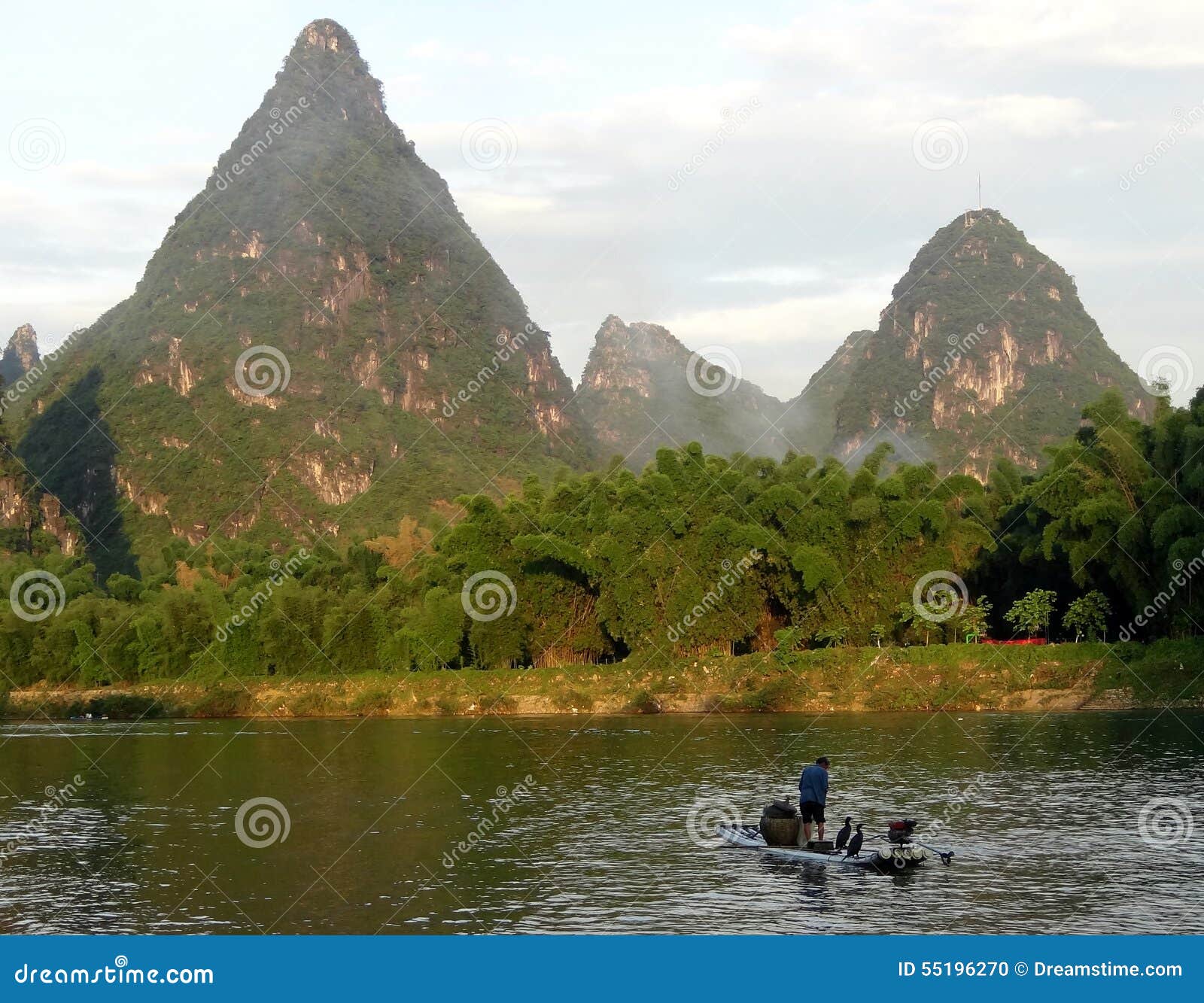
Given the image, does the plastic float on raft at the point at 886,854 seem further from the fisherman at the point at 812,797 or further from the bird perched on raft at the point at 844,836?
the fisherman at the point at 812,797

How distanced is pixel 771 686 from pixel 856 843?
35889mm

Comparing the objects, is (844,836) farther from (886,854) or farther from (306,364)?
(306,364)

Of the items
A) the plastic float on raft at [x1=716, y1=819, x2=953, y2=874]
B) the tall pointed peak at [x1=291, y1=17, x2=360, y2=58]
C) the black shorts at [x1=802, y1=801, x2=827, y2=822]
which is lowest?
the plastic float on raft at [x1=716, y1=819, x2=953, y2=874]

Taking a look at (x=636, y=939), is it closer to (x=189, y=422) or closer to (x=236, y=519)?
(x=236, y=519)

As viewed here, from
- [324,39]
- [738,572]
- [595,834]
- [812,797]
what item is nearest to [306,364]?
[324,39]

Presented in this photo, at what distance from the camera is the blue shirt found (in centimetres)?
2183

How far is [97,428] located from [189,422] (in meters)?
9.78

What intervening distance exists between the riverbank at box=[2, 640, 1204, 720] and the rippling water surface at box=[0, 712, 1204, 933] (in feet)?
21.8

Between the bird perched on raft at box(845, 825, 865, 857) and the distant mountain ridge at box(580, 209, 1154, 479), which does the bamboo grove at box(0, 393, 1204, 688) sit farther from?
the distant mountain ridge at box(580, 209, 1154, 479)

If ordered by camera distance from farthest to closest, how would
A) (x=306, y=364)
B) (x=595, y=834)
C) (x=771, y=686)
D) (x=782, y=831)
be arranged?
(x=306, y=364) → (x=771, y=686) → (x=595, y=834) → (x=782, y=831)

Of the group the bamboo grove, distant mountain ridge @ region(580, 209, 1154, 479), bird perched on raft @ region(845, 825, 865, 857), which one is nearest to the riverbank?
the bamboo grove

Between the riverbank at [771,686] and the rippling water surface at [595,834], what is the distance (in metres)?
6.64

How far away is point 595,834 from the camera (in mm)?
24891

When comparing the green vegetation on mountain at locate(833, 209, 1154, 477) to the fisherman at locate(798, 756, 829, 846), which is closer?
the fisherman at locate(798, 756, 829, 846)
